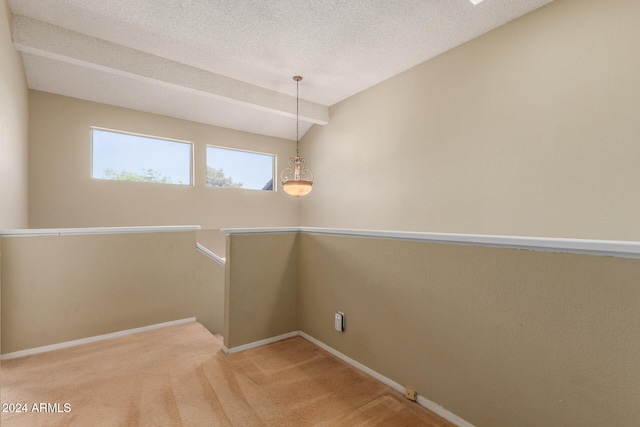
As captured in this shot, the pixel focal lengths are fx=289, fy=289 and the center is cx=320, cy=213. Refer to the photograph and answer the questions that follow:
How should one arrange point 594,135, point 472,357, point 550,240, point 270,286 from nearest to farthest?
1. point 550,240
2. point 472,357
3. point 270,286
4. point 594,135

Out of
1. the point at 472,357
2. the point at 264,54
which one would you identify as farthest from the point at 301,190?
the point at 472,357

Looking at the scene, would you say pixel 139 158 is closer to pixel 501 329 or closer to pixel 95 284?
pixel 95 284

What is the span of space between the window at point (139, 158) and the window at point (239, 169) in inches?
18.5

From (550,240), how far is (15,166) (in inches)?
198

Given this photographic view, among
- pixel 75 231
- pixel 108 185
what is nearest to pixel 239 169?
pixel 108 185

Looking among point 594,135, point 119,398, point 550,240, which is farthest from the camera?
point 594,135

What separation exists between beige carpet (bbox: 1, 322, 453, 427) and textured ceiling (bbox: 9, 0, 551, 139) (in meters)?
3.44

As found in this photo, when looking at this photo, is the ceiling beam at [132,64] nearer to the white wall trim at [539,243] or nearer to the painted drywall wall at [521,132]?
the painted drywall wall at [521,132]

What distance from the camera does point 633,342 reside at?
3.46ft

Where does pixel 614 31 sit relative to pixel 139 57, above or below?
below

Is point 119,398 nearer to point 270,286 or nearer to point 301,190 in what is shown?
point 270,286

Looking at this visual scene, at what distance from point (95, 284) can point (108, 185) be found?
273cm

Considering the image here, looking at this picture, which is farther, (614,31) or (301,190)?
(301,190)

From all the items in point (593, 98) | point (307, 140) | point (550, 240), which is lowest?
point (550, 240)
